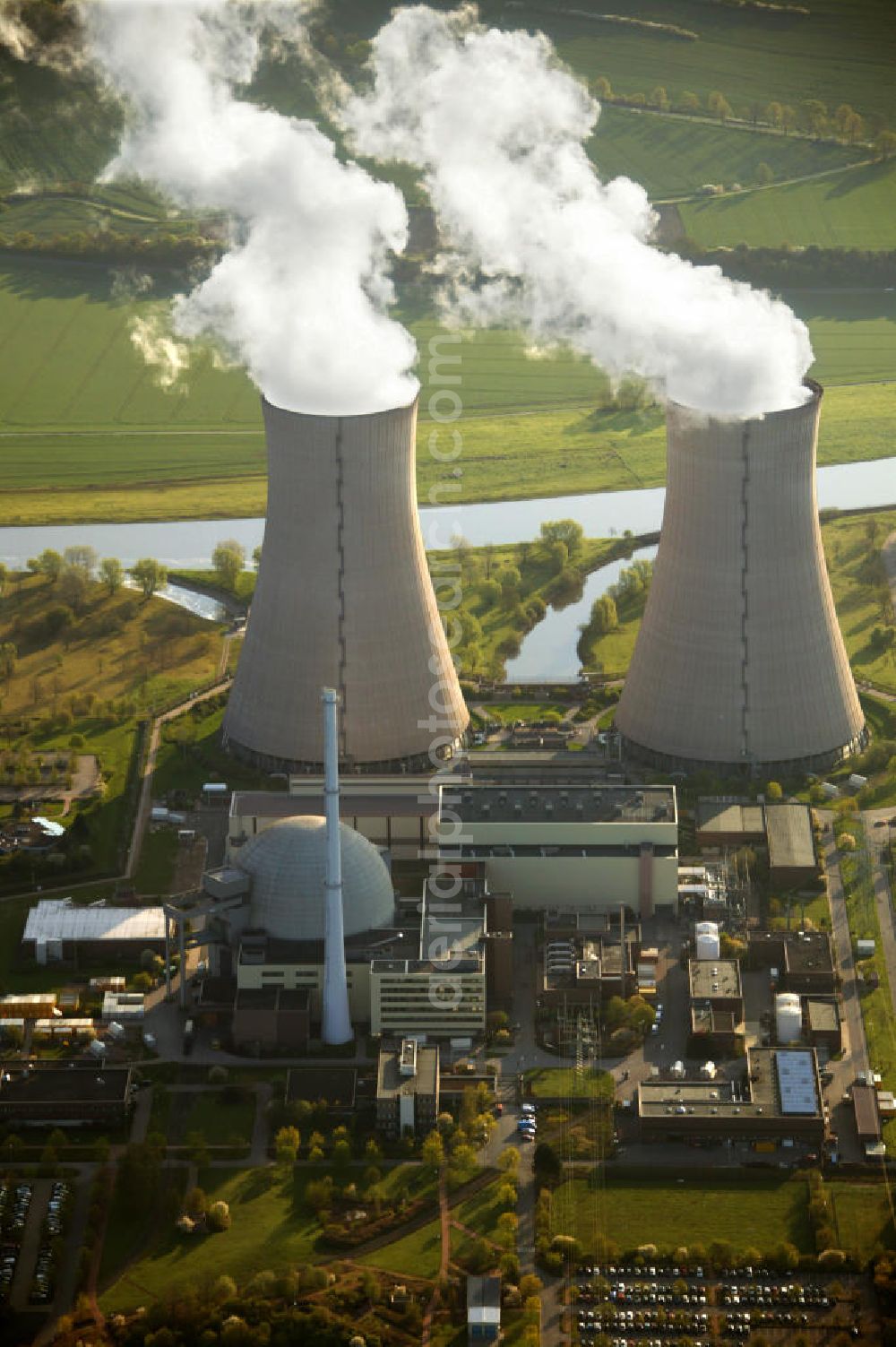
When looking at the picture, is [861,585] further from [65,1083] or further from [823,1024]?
[65,1083]

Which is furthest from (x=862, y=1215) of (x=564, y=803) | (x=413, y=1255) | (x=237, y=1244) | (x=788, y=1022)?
(x=564, y=803)

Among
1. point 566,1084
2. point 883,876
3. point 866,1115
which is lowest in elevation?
point 866,1115

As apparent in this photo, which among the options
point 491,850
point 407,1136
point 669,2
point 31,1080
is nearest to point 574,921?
point 491,850

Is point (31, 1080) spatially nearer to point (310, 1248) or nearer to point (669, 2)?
point (310, 1248)

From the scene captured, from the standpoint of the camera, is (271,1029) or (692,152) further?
(692,152)

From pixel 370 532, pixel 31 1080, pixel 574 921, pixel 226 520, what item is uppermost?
pixel 226 520

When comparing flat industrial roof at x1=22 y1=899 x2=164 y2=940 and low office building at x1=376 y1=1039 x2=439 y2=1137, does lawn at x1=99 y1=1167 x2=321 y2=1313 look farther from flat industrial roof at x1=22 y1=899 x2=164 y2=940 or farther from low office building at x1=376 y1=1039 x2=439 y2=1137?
flat industrial roof at x1=22 y1=899 x2=164 y2=940
